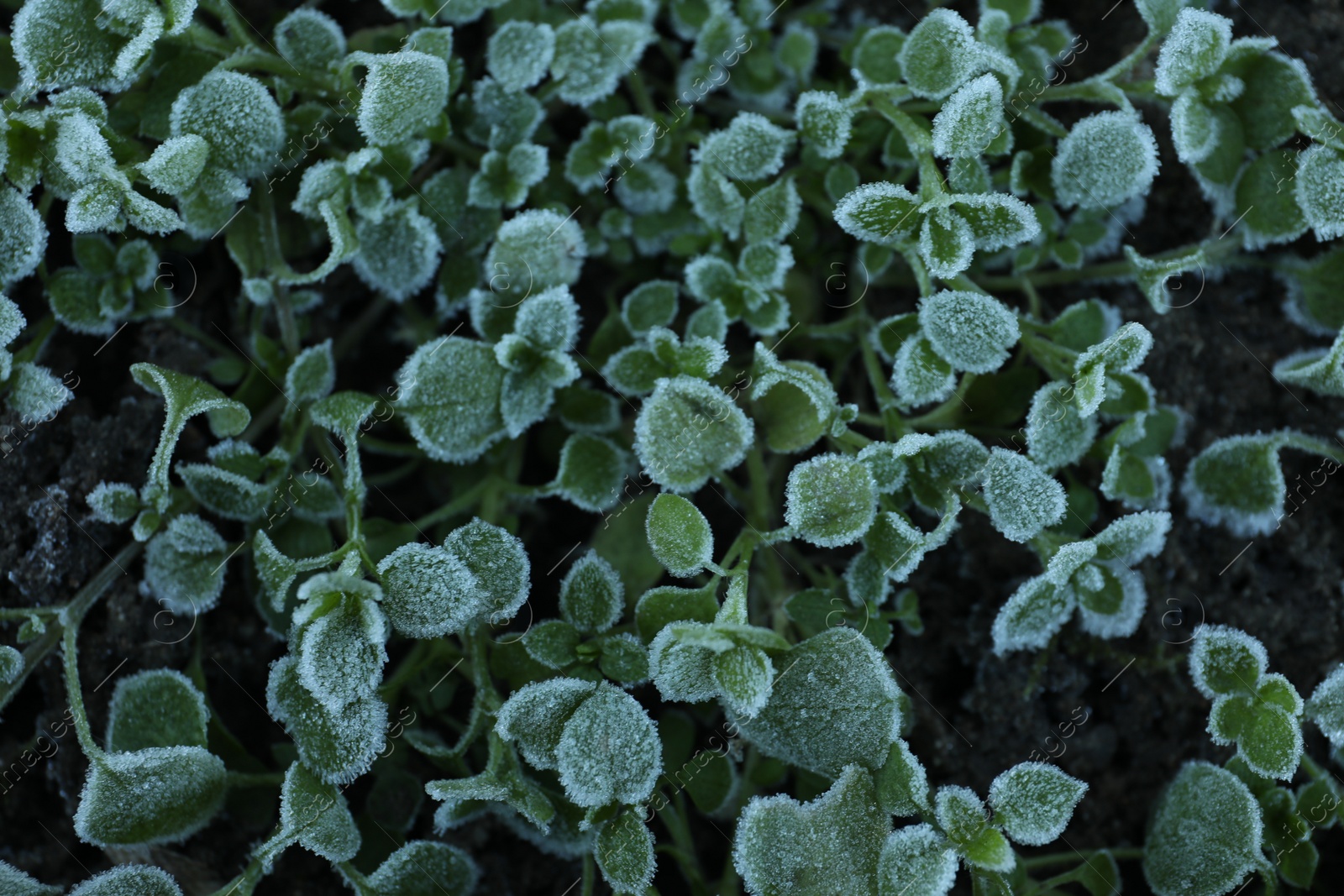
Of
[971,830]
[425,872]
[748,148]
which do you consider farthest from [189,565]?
[971,830]

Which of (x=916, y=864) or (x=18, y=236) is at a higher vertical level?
(x=18, y=236)

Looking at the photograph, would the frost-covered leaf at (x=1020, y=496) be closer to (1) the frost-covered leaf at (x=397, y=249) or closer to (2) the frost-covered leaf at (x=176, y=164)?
(1) the frost-covered leaf at (x=397, y=249)

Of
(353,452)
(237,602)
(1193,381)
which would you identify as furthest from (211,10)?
(1193,381)

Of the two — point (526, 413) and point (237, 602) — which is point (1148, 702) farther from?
point (237, 602)

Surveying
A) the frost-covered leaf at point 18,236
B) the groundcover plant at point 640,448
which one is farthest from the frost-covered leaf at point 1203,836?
the frost-covered leaf at point 18,236

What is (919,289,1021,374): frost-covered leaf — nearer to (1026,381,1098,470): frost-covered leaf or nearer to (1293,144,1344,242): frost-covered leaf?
(1026,381,1098,470): frost-covered leaf

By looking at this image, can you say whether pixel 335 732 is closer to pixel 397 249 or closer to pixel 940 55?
pixel 397 249
